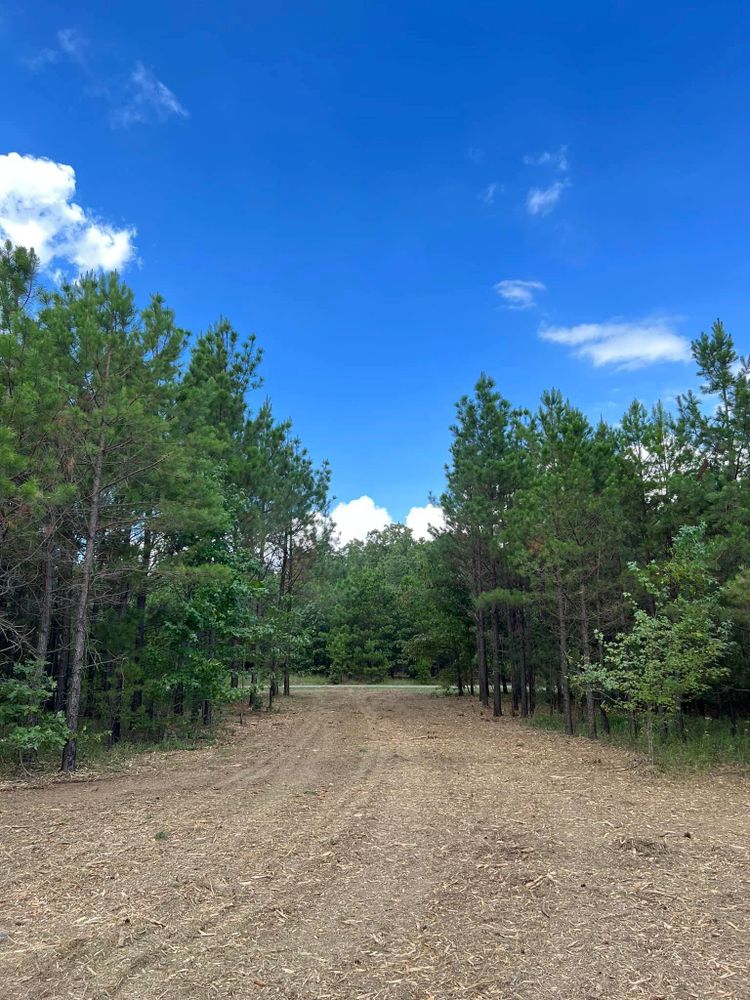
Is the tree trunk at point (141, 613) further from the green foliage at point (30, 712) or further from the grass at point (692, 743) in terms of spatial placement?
the grass at point (692, 743)

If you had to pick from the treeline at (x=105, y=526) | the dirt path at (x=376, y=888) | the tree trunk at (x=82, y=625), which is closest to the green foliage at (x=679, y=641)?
the dirt path at (x=376, y=888)

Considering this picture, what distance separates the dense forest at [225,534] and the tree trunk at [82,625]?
44 millimetres

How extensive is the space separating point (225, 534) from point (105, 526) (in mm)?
3431

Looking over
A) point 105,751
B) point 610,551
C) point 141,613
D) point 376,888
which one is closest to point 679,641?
point 610,551

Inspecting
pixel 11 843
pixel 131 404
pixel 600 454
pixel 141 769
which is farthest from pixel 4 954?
pixel 600 454

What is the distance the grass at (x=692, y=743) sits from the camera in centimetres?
977

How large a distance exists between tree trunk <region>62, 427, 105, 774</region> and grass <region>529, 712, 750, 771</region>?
9.57 metres

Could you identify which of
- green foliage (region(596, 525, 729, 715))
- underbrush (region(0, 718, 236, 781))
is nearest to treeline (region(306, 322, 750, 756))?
green foliage (region(596, 525, 729, 715))

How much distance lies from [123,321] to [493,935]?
31.4 feet

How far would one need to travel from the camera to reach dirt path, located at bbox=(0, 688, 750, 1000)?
3080 mm

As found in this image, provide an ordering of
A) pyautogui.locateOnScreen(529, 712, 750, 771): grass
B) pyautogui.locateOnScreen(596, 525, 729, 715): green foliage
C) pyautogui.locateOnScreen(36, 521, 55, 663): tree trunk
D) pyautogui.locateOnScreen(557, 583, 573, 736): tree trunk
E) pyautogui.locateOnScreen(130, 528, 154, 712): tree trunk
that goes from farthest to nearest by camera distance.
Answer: pyautogui.locateOnScreen(557, 583, 573, 736): tree trunk
pyautogui.locateOnScreen(130, 528, 154, 712): tree trunk
pyautogui.locateOnScreen(529, 712, 750, 771): grass
pyautogui.locateOnScreen(596, 525, 729, 715): green foliage
pyautogui.locateOnScreen(36, 521, 55, 663): tree trunk

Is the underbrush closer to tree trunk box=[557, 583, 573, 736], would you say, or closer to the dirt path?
the dirt path

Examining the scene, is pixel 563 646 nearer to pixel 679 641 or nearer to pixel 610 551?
pixel 610 551

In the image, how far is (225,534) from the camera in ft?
41.2
